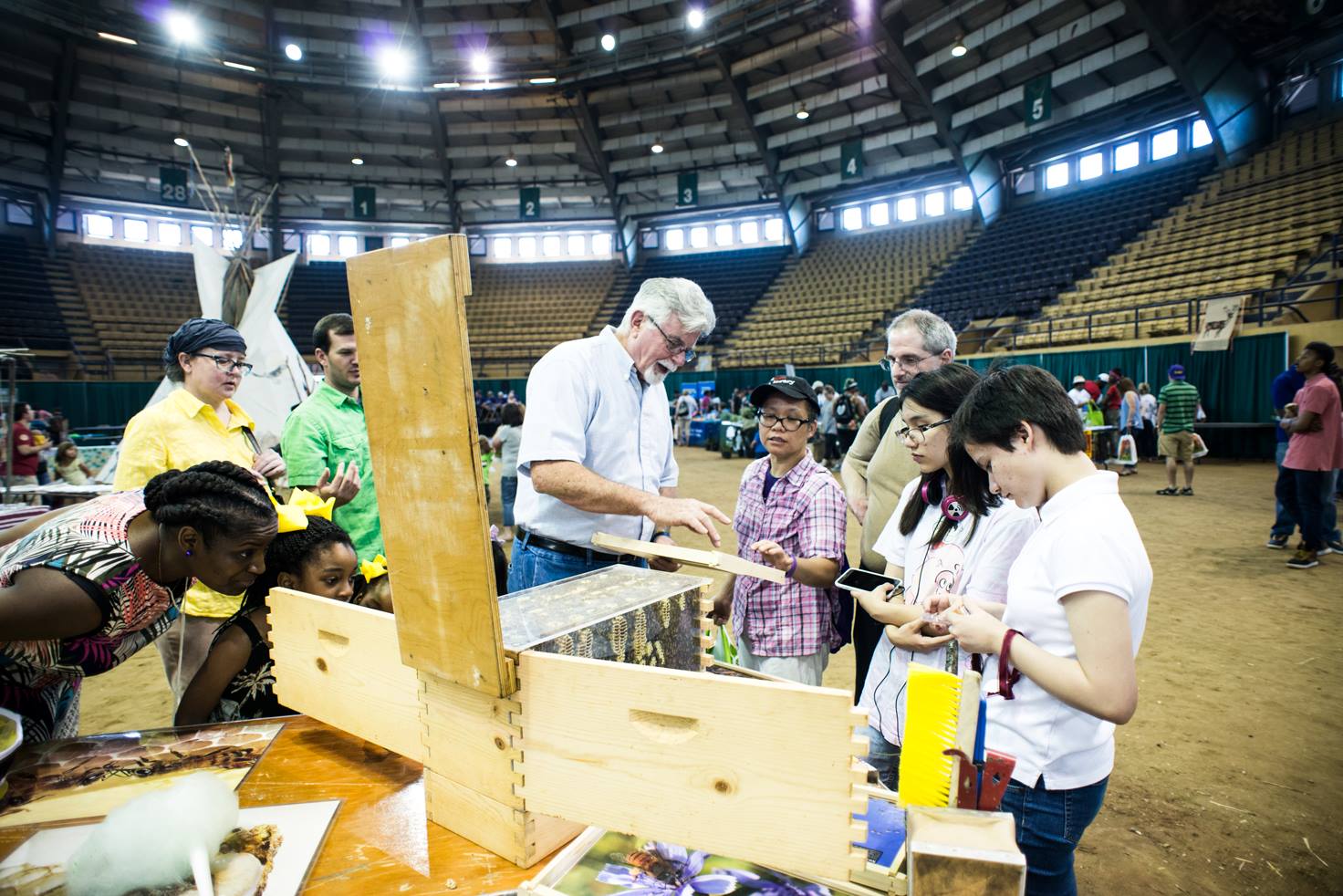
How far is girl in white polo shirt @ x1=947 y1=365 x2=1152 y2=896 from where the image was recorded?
1.18m

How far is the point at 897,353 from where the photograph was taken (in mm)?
2580

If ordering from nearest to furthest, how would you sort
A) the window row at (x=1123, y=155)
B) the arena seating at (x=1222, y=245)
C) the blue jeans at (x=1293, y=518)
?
the blue jeans at (x=1293, y=518) → the arena seating at (x=1222, y=245) → the window row at (x=1123, y=155)

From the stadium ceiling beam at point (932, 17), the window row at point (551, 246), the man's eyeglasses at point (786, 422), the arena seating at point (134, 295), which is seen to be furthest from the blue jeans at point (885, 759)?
the window row at point (551, 246)

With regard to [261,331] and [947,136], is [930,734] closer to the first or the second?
[261,331]

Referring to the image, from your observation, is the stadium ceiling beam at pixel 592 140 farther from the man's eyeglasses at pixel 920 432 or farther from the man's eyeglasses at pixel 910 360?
the man's eyeglasses at pixel 920 432

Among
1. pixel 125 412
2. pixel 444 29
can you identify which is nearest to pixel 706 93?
pixel 444 29

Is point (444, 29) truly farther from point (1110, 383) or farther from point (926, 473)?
point (926, 473)

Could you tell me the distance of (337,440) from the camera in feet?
8.70

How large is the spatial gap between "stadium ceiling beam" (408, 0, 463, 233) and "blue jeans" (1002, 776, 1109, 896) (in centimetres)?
2470

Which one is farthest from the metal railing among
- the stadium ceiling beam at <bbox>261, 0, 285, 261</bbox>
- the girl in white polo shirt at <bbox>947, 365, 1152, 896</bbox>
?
the stadium ceiling beam at <bbox>261, 0, 285, 261</bbox>

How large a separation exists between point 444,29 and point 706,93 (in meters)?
8.04

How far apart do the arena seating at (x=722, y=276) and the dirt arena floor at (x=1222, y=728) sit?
1995cm

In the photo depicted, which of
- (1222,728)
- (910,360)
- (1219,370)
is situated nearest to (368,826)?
(910,360)

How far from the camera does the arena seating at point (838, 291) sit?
20.6 metres
